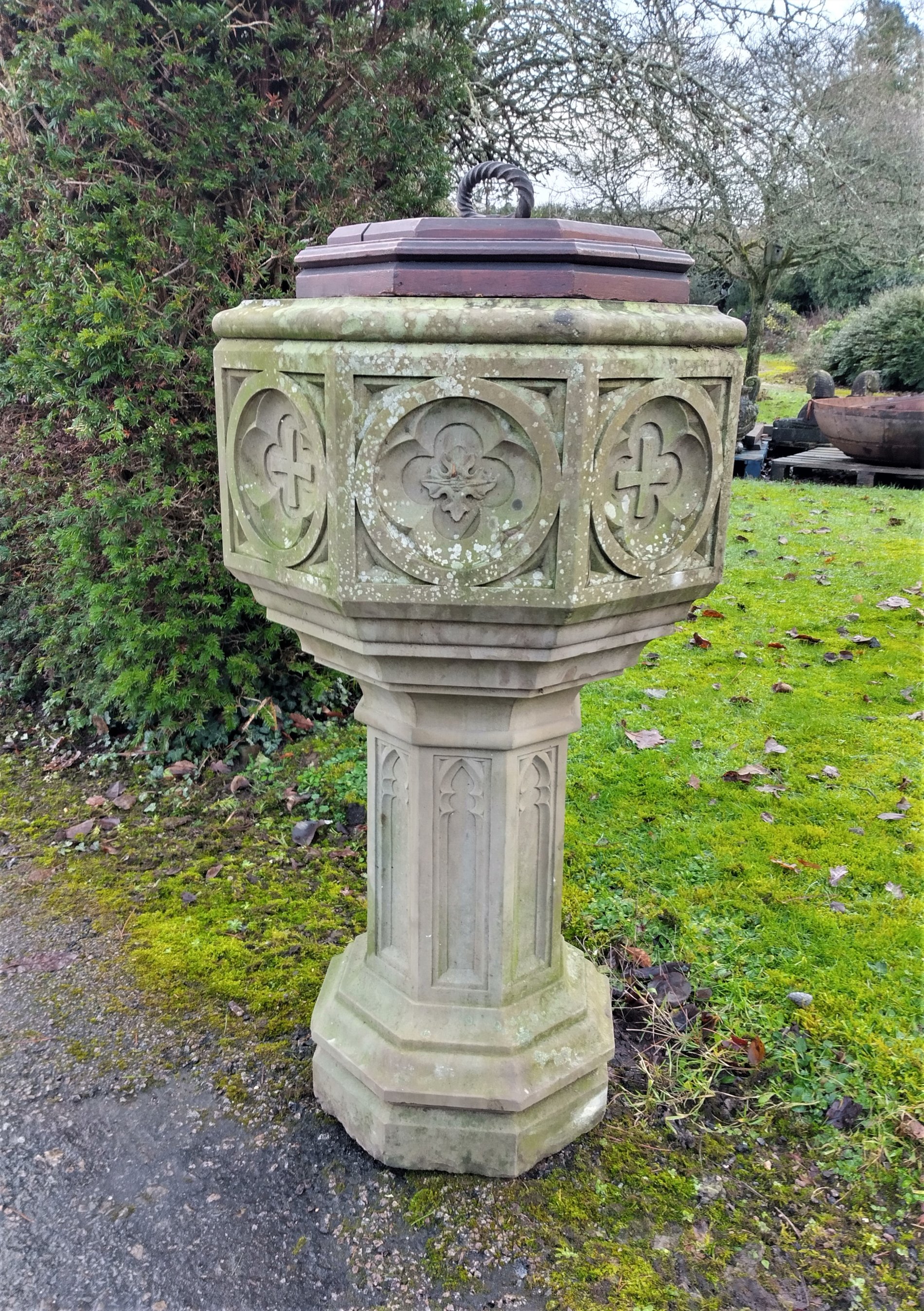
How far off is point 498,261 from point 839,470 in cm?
883

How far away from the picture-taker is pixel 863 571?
6.14 meters

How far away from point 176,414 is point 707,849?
2576 millimetres

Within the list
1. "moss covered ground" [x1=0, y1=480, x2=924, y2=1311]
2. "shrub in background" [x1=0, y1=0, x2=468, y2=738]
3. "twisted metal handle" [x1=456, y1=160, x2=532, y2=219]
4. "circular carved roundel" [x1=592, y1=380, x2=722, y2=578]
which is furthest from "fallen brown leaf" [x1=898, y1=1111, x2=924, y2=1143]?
"shrub in background" [x1=0, y1=0, x2=468, y2=738]

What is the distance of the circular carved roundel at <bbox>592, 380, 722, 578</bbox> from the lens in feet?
5.16

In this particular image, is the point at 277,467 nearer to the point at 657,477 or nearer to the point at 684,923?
the point at 657,477

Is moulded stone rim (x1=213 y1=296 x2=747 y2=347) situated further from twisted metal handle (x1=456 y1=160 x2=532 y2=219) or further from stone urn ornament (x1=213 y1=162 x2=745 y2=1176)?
twisted metal handle (x1=456 y1=160 x2=532 y2=219)

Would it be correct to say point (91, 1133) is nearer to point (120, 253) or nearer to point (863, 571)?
point (120, 253)

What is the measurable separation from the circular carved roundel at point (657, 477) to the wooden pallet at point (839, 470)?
8.13 metres

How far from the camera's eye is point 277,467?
176cm

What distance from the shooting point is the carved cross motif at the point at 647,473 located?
162 cm

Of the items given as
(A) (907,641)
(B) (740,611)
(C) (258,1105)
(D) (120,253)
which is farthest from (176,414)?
(A) (907,641)

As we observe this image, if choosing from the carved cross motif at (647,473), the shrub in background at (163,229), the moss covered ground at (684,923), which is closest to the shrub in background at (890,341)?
the moss covered ground at (684,923)

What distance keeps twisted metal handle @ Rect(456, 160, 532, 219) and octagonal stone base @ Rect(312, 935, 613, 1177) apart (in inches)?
67.1

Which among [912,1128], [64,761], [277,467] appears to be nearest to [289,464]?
[277,467]
